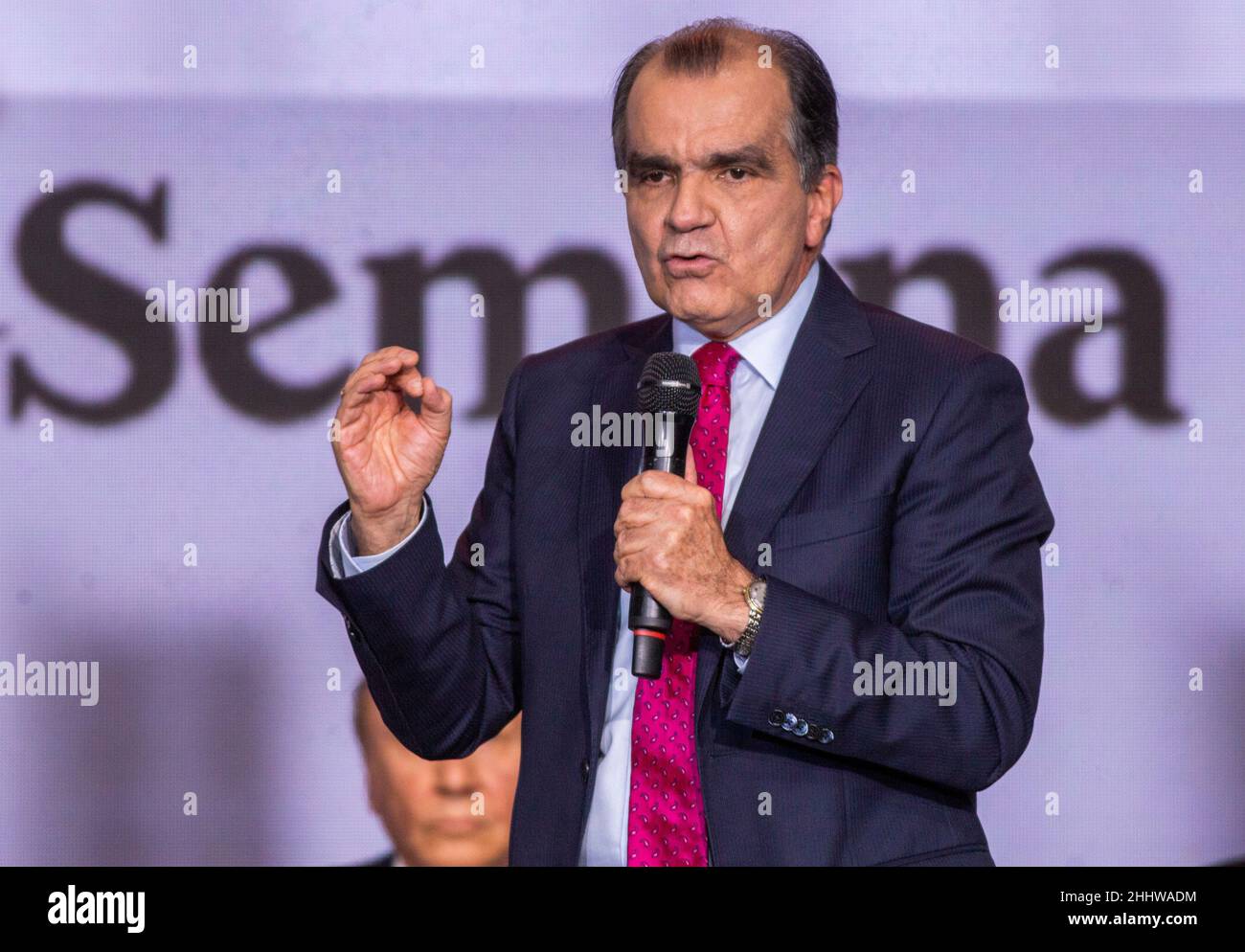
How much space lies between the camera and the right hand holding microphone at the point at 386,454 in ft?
6.38

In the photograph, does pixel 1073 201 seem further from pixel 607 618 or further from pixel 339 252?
pixel 607 618

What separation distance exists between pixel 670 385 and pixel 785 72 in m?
0.54

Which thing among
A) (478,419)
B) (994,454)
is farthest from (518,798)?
(478,419)

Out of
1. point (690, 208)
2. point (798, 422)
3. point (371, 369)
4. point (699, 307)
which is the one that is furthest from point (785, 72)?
point (371, 369)

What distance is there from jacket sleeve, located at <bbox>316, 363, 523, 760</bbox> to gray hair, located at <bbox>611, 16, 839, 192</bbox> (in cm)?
55

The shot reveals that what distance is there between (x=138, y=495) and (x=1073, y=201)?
225 cm

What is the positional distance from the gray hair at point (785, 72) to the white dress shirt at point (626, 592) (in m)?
0.16

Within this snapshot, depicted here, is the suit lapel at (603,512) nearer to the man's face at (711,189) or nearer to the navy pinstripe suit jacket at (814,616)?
the navy pinstripe suit jacket at (814,616)

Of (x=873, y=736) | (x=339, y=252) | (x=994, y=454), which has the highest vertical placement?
(x=339, y=252)

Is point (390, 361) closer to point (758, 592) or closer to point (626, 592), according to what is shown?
point (626, 592)

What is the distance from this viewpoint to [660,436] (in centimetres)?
180

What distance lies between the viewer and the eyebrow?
2023mm

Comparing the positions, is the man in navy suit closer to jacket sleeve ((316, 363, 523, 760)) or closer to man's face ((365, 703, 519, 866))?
jacket sleeve ((316, 363, 523, 760))

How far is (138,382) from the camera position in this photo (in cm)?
353
